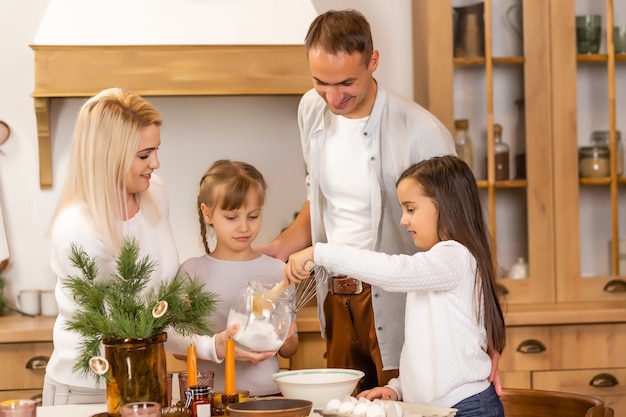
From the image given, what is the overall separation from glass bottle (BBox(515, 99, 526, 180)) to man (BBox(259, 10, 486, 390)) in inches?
40.6

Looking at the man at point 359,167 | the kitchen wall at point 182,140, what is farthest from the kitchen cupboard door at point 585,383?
the kitchen wall at point 182,140

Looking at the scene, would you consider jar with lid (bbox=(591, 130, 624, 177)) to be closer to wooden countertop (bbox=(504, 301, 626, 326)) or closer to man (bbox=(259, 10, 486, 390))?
wooden countertop (bbox=(504, 301, 626, 326))

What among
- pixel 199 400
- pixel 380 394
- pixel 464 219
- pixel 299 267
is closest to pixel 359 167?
pixel 464 219

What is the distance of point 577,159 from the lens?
343 centimetres

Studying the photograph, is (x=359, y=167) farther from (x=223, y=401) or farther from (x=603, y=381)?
(x=603, y=381)

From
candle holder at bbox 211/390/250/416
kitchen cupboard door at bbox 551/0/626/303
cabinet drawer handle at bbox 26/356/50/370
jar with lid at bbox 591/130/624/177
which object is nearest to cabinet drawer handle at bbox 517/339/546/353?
kitchen cupboard door at bbox 551/0/626/303

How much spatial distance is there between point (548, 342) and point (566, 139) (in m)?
0.74

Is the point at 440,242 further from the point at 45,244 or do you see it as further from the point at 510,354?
the point at 45,244

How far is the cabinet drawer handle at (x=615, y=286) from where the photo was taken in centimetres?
346

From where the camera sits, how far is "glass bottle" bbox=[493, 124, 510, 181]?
346 centimetres

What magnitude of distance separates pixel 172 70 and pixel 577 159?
1461 mm

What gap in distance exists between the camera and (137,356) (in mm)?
1641

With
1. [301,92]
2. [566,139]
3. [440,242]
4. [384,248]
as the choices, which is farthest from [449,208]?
[566,139]

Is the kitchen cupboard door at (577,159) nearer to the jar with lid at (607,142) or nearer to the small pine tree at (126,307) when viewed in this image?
the jar with lid at (607,142)
